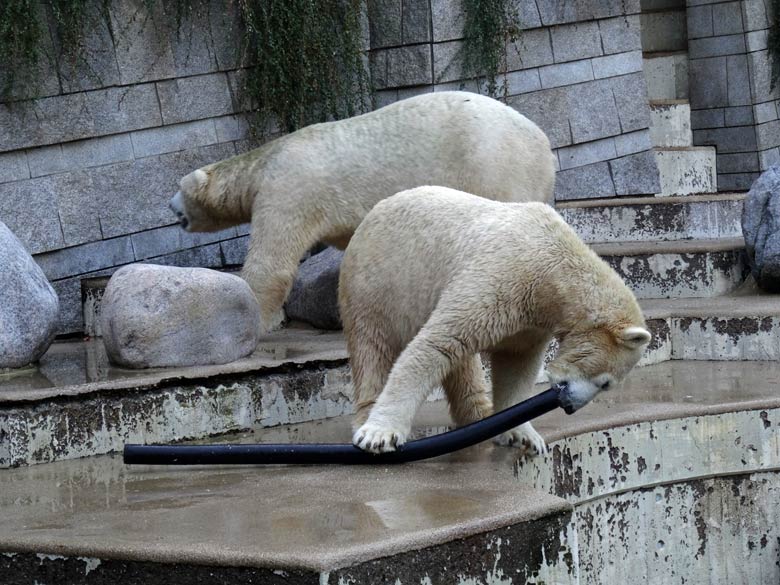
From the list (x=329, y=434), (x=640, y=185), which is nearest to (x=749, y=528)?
(x=329, y=434)

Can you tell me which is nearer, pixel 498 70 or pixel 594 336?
pixel 594 336

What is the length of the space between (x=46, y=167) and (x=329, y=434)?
2750 millimetres

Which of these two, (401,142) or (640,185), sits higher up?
(401,142)

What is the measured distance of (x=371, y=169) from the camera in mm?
5727

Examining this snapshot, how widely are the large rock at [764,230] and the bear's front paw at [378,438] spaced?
11.8 ft

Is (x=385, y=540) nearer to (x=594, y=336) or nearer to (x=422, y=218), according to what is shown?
(x=594, y=336)

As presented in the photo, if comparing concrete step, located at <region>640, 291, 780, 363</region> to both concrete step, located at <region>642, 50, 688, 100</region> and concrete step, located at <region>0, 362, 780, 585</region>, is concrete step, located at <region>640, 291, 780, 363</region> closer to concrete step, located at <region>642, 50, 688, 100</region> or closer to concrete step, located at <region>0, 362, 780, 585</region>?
concrete step, located at <region>0, 362, 780, 585</region>

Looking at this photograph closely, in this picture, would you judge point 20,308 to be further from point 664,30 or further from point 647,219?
point 664,30

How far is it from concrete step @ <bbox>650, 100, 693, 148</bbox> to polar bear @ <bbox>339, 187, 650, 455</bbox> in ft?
19.2

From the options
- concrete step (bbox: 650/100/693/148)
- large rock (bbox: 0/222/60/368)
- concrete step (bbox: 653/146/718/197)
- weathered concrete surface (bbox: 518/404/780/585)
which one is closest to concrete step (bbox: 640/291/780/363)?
weathered concrete surface (bbox: 518/404/780/585)

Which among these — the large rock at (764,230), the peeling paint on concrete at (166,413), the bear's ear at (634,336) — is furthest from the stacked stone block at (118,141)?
Answer: the bear's ear at (634,336)

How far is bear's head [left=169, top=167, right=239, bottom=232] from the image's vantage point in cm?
607

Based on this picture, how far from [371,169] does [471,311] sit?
85.1 inches

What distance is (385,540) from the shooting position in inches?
116
